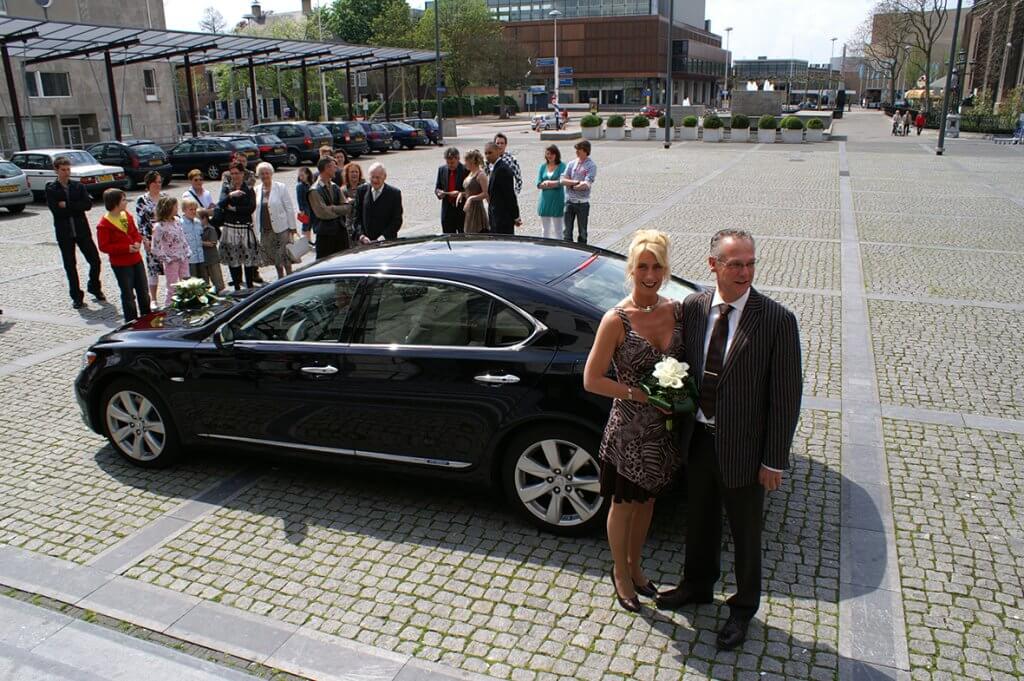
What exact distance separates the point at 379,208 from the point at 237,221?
6.44 feet

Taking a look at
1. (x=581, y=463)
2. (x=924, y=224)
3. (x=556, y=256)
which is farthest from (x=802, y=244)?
(x=581, y=463)

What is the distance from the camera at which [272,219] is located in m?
10.4

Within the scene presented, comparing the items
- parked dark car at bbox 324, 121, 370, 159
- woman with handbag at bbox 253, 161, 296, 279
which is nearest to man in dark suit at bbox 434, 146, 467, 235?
woman with handbag at bbox 253, 161, 296, 279

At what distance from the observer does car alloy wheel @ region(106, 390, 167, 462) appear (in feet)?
19.0

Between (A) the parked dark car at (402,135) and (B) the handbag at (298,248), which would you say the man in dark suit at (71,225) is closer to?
(B) the handbag at (298,248)

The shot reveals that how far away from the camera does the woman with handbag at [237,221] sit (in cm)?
1023

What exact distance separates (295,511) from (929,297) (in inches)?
332

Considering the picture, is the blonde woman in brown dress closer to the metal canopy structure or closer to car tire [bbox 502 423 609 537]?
car tire [bbox 502 423 609 537]

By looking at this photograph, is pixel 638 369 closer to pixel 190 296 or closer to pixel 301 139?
pixel 190 296

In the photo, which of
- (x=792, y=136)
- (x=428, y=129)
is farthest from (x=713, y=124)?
(x=428, y=129)

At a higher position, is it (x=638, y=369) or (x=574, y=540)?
(x=638, y=369)

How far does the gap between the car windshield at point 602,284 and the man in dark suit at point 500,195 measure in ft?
15.6

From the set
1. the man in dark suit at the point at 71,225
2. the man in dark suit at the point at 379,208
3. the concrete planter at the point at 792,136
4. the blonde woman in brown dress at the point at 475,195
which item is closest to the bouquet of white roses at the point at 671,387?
the man in dark suit at the point at 379,208

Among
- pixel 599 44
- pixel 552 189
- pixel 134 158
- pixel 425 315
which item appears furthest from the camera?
pixel 599 44
